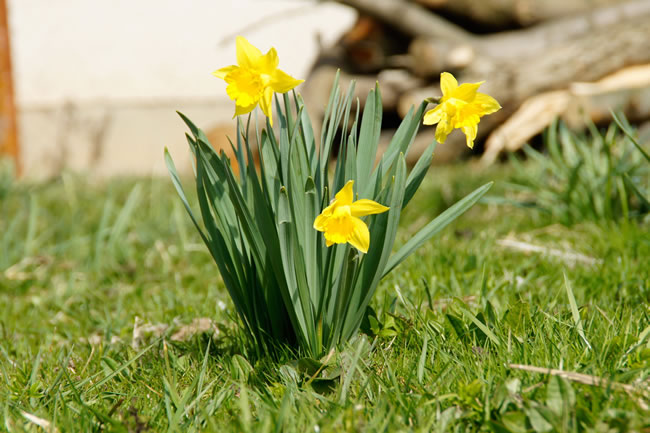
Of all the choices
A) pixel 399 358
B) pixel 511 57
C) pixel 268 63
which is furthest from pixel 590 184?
pixel 511 57

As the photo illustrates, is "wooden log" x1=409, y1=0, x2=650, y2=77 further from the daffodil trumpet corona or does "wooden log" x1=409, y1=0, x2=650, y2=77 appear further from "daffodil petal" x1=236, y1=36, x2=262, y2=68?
"daffodil petal" x1=236, y1=36, x2=262, y2=68

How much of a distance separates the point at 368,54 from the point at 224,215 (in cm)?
449

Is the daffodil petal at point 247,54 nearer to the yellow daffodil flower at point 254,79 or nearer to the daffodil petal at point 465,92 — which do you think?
the yellow daffodil flower at point 254,79

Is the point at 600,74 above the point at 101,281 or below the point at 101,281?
above

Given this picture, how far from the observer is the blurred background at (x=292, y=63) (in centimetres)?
455

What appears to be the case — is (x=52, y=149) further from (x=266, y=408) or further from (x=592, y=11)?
(x=266, y=408)

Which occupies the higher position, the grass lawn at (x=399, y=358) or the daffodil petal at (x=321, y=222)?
the daffodil petal at (x=321, y=222)

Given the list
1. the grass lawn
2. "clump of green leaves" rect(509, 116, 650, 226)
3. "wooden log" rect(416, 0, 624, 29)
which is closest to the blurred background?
"wooden log" rect(416, 0, 624, 29)

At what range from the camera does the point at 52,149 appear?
23.0ft

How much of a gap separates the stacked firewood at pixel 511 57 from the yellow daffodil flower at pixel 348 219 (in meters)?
3.37

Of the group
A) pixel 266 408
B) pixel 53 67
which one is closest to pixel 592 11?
pixel 266 408

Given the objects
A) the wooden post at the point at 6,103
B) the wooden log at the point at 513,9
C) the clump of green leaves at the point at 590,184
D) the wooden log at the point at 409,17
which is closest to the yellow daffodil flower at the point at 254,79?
the clump of green leaves at the point at 590,184

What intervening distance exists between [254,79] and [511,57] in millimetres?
4209

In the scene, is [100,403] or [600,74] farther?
[600,74]
